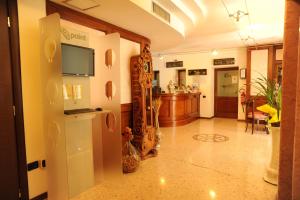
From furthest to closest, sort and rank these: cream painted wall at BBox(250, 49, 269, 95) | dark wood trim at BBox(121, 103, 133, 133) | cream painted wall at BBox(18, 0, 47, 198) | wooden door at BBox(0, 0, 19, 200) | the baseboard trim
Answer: cream painted wall at BBox(250, 49, 269, 95) < dark wood trim at BBox(121, 103, 133, 133) < the baseboard trim < cream painted wall at BBox(18, 0, 47, 198) < wooden door at BBox(0, 0, 19, 200)

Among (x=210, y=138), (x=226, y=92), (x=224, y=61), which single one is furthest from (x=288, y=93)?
(x=226, y=92)

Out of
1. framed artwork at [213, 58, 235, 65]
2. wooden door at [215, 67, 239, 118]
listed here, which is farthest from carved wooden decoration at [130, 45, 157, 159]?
wooden door at [215, 67, 239, 118]

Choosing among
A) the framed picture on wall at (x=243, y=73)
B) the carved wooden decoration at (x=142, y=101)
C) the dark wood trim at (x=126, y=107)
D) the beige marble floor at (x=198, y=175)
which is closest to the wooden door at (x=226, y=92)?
the framed picture on wall at (x=243, y=73)

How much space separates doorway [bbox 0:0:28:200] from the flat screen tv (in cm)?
51

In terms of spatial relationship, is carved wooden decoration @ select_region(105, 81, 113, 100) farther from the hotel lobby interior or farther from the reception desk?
the reception desk

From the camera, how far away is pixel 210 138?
5.23 m

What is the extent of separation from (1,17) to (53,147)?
→ 5.08 ft

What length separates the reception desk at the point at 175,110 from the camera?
6535mm

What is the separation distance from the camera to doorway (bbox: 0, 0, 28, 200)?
2172 mm

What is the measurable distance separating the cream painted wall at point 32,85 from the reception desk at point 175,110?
427 cm

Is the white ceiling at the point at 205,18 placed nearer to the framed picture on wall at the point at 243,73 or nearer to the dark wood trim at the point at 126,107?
the dark wood trim at the point at 126,107

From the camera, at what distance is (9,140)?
223 centimetres

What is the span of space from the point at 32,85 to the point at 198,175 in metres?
2.68

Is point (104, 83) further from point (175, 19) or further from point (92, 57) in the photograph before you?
point (175, 19)
